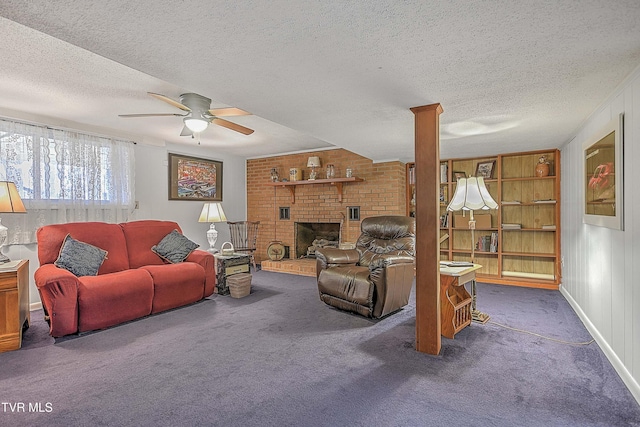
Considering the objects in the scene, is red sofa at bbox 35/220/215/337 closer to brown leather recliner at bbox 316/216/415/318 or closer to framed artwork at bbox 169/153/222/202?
framed artwork at bbox 169/153/222/202

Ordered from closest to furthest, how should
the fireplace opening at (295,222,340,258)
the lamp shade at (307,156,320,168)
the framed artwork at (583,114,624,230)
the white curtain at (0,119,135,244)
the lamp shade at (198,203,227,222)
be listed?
the framed artwork at (583,114,624,230) → the white curtain at (0,119,135,244) → the lamp shade at (198,203,227,222) → the lamp shade at (307,156,320,168) → the fireplace opening at (295,222,340,258)

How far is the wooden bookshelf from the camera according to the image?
448 cm

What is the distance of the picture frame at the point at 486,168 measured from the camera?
4883 millimetres

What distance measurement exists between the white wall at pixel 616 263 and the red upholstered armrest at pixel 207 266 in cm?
374

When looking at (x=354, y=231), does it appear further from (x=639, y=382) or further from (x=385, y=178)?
(x=639, y=382)

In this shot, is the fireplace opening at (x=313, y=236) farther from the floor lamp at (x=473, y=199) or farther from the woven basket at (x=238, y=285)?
the floor lamp at (x=473, y=199)

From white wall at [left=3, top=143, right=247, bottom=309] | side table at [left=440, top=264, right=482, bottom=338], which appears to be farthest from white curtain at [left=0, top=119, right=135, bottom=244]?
side table at [left=440, top=264, right=482, bottom=338]

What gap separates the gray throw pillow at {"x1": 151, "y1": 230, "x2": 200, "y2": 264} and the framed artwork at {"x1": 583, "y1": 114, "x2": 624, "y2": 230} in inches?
160

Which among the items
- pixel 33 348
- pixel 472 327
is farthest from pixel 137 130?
pixel 472 327

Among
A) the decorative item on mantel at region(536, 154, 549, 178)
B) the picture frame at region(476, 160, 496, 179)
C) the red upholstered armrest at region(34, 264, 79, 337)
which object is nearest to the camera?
the red upholstered armrest at region(34, 264, 79, 337)

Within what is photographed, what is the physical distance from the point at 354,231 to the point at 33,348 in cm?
417

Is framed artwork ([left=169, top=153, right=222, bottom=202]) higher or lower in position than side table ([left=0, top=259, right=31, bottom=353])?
higher

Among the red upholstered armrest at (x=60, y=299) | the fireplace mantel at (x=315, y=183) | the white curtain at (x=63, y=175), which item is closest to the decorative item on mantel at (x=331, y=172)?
the fireplace mantel at (x=315, y=183)

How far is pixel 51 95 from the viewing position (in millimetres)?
3037
